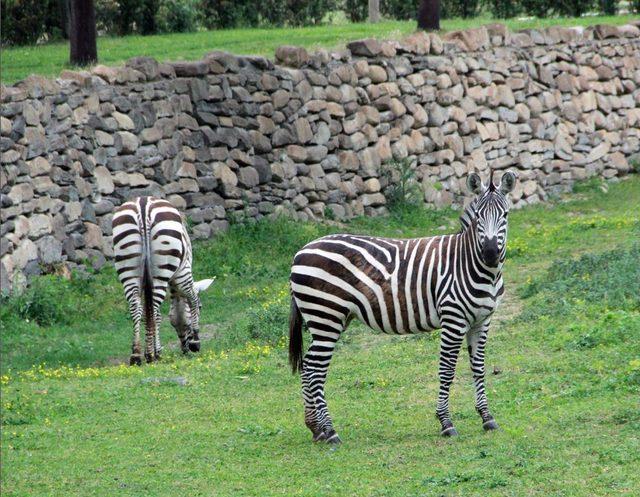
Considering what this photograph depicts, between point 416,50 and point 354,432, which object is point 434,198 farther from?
point 354,432

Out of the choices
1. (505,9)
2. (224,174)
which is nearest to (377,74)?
(224,174)

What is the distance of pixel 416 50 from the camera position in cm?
2241

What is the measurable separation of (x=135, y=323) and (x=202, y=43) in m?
11.7

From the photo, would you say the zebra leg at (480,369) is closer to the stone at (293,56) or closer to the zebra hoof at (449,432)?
the zebra hoof at (449,432)

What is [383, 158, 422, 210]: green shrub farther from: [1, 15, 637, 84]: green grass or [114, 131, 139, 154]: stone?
[114, 131, 139, 154]: stone

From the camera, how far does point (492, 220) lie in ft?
29.9

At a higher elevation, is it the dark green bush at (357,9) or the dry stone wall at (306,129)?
the dark green bush at (357,9)

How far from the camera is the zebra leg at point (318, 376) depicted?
9.52 metres

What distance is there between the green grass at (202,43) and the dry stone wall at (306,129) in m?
1.37

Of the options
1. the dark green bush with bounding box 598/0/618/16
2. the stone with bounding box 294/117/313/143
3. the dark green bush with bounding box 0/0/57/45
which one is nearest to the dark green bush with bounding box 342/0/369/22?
the dark green bush with bounding box 598/0/618/16

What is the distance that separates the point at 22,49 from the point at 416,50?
337 inches

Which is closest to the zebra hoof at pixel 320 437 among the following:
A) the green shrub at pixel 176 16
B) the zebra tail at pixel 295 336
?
the zebra tail at pixel 295 336

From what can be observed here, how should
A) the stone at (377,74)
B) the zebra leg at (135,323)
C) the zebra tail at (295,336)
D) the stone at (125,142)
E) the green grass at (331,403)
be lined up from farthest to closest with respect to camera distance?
1. the stone at (377,74)
2. the stone at (125,142)
3. the zebra leg at (135,323)
4. the zebra tail at (295,336)
5. the green grass at (331,403)

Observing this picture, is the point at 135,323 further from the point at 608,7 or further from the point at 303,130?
the point at 608,7
